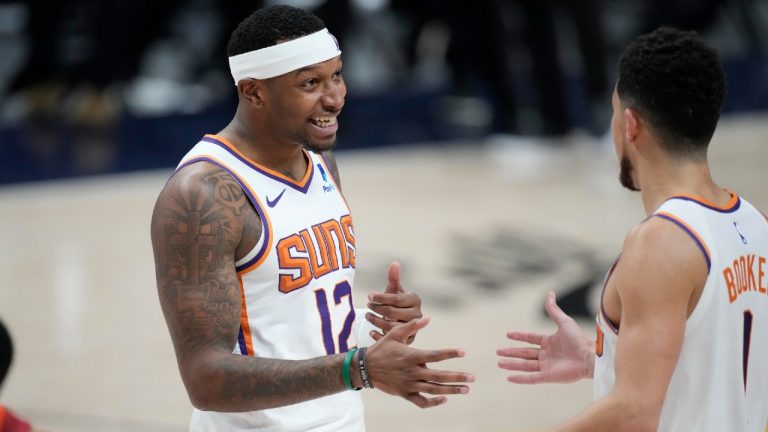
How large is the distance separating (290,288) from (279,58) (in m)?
0.61

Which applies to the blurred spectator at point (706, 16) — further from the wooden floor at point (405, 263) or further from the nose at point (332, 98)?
the nose at point (332, 98)

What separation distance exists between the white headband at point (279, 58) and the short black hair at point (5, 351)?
1.12m

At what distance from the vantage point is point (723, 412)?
8.03 feet

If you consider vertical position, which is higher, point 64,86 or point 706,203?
point 64,86

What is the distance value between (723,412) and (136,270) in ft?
21.1

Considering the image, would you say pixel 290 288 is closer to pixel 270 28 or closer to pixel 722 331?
pixel 270 28

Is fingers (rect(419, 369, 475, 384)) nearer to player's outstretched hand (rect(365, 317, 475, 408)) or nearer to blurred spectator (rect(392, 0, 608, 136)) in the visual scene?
player's outstretched hand (rect(365, 317, 475, 408))

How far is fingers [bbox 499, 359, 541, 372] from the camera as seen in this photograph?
290 cm

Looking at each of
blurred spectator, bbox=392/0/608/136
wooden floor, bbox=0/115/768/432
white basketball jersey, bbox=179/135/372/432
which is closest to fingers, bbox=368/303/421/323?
white basketball jersey, bbox=179/135/372/432

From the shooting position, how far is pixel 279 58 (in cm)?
293

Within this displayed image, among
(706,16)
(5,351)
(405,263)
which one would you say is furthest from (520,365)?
(706,16)

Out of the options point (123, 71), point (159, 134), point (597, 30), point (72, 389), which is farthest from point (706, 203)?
point (123, 71)

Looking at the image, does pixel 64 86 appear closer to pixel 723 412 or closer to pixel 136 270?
pixel 136 270

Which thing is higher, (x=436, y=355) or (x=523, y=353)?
(x=436, y=355)
